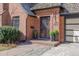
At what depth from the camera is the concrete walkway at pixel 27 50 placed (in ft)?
35.0

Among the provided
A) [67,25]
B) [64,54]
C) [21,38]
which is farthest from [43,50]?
[67,25]

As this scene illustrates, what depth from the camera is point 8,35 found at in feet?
42.9

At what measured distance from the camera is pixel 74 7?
14.0 meters

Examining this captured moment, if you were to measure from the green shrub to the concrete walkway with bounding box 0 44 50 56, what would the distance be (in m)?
1.04

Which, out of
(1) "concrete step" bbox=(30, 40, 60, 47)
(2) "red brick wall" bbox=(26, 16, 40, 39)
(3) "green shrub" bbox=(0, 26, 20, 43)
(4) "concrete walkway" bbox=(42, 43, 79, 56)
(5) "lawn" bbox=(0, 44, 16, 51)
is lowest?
(4) "concrete walkway" bbox=(42, 43, 79, 56)

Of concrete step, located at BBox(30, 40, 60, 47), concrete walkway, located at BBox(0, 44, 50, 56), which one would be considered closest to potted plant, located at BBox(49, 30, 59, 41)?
concrete step, located at BBox(30, 40, 60, 47)

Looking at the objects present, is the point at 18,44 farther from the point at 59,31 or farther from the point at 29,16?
the point at 59,31

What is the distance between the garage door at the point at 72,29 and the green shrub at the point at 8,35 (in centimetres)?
362

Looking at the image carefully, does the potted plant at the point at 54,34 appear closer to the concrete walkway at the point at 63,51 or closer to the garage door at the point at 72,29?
the concrete walkway at the point at 63,51

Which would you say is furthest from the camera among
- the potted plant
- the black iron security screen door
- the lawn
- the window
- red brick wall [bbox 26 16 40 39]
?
the black iron security screen door

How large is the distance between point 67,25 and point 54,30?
1114 mm

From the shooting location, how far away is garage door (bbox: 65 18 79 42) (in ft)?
46.4

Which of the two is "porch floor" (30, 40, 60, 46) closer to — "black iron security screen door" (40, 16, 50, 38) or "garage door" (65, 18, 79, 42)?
"black iron security screen door" (40, 16, 50, 38)

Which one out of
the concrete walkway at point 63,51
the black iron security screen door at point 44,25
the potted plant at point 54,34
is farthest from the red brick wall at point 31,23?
the concrete walkway at point 63,51
